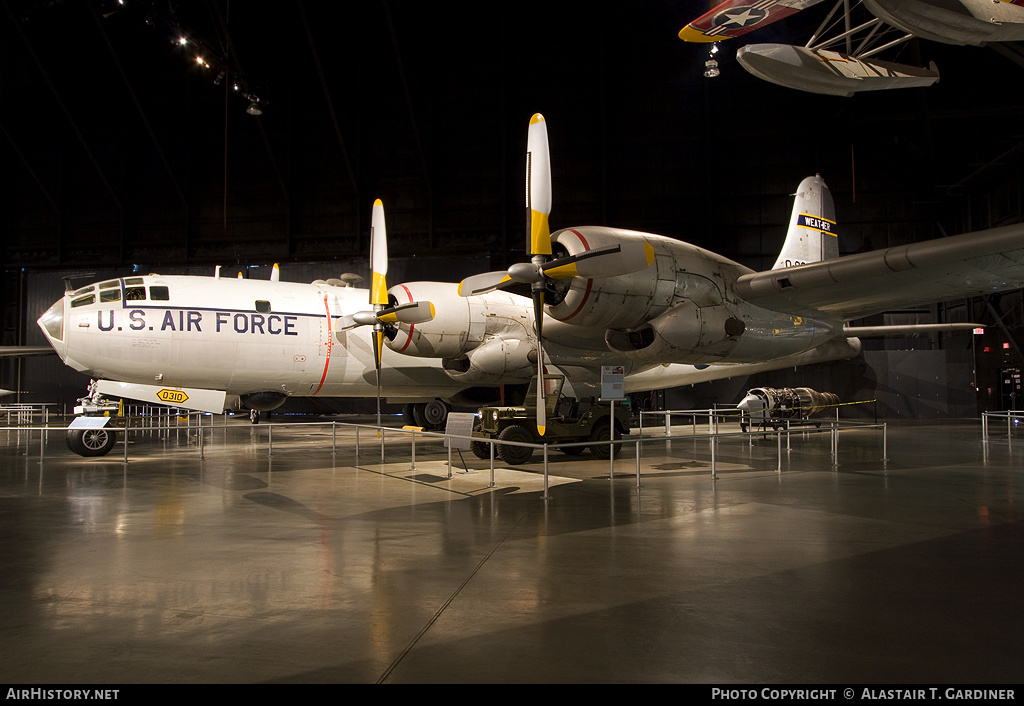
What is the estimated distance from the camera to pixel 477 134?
28516mm

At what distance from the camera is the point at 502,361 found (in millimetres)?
14773

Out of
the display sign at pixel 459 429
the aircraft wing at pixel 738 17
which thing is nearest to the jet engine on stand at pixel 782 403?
the aircraft wing at pixel 738 17

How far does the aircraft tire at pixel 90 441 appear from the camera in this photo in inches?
537

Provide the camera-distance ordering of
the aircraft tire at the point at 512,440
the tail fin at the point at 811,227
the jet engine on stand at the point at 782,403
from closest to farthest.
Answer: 1. the aircraft tire at the point at 512,440
2. the tail fin at the point at 811,227
3. the jet engine on stand at the point at 782,403

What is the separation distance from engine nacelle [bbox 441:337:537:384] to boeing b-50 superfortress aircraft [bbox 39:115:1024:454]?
0.03 m

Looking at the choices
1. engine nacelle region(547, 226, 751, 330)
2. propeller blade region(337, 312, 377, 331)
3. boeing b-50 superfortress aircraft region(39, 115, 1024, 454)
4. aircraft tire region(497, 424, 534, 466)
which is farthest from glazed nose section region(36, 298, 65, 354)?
engine nacelle region(547, 226, 751, 330)

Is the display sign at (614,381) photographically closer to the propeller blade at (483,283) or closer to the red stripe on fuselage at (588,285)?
the red stripe on fuselage at (588,285)

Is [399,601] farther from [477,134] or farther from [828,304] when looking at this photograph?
[477,134]

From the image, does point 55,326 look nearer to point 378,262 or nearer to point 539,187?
point 378,262

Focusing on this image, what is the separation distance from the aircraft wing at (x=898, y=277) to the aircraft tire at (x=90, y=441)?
13502 millimetres

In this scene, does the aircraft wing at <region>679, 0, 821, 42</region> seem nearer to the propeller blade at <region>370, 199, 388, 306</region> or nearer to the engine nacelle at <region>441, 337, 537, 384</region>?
the engine nacelle at <region>441, 337, 537, 384</region>

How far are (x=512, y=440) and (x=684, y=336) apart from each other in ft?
12.3

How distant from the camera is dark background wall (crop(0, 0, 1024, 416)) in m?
26.3

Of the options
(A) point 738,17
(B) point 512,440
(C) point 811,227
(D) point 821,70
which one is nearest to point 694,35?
(A) point 738,17
